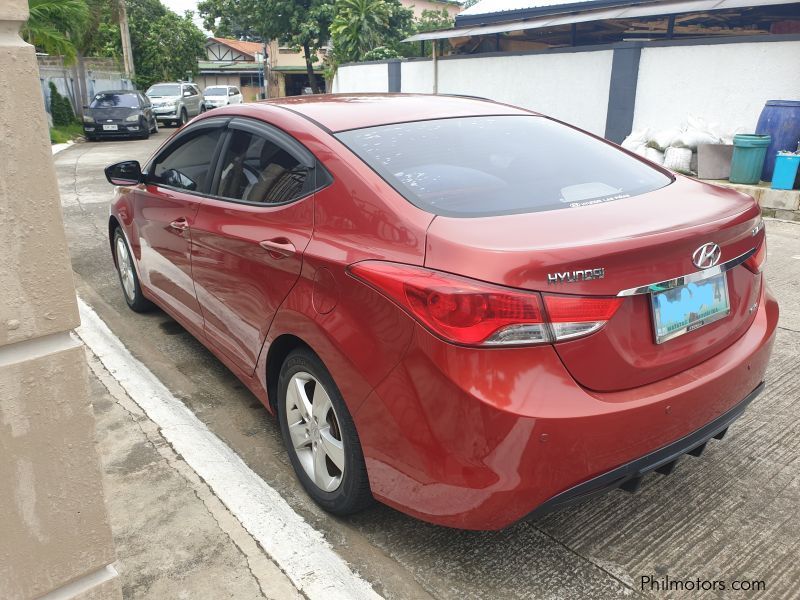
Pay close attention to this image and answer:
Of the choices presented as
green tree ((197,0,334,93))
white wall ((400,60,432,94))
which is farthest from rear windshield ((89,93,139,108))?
green tree ((197,0,334,93))

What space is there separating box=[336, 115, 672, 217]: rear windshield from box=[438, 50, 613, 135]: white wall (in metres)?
10.7

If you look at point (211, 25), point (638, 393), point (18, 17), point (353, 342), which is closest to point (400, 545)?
point (353, 342)

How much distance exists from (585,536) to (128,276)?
3.76 meters

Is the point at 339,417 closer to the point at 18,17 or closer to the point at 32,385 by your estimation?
the point at 32,385

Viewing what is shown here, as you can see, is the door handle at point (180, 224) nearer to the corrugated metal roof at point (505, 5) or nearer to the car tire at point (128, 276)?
the car tire at point (128, 276)

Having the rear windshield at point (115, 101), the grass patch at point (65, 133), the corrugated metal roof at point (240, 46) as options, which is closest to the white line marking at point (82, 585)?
the grass patch at point (65, 133)

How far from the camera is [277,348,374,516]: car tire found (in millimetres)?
2373

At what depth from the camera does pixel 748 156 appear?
8.78 metres

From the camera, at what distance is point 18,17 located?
1366mm

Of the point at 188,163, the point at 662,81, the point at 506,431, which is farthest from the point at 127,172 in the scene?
the point at 662,81

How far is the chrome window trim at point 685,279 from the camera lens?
2.01 m

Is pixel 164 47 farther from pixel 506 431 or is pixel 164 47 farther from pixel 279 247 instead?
pixel 506 431

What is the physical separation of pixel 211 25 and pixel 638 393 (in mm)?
51764

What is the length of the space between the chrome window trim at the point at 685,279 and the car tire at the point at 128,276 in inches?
145
